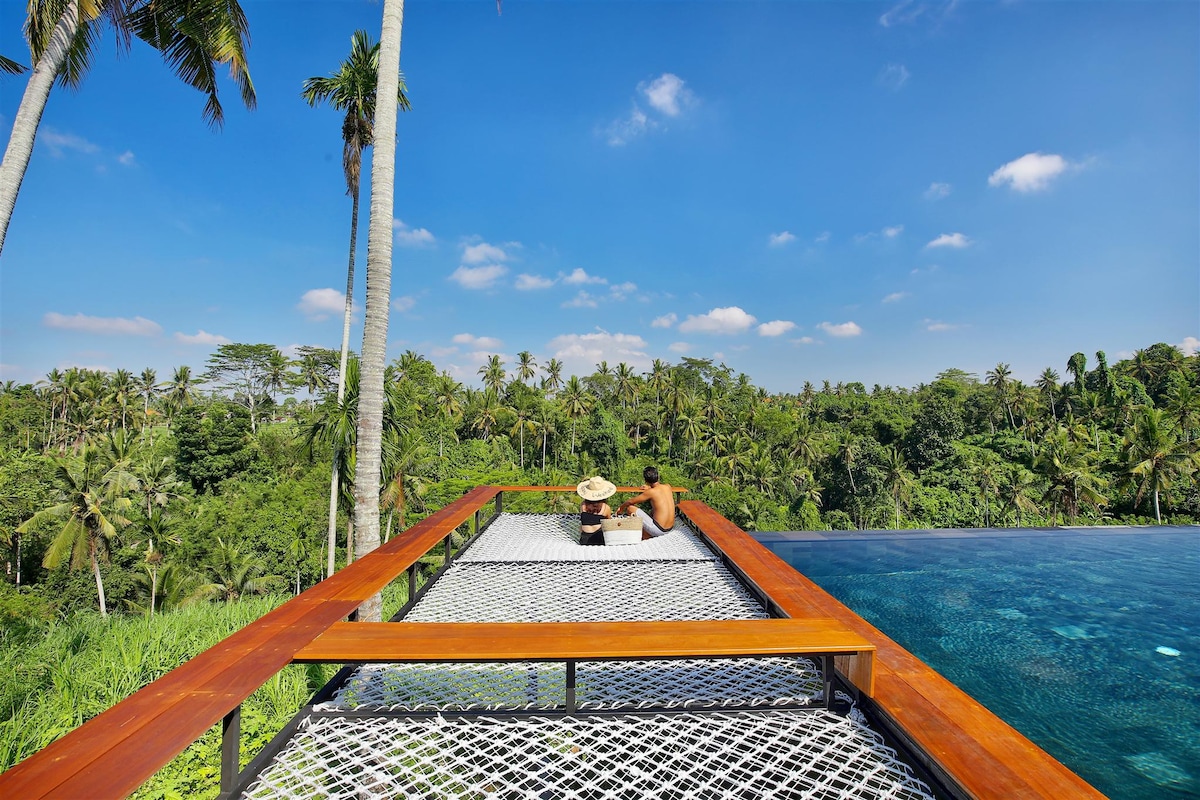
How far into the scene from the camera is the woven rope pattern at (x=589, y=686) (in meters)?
1.86

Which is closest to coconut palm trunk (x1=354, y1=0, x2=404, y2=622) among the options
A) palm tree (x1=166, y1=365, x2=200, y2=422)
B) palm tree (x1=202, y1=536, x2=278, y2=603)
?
palm tree (x1=202, y1=536, x2=278, y2=603)

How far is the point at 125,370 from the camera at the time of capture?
34625 millimetres

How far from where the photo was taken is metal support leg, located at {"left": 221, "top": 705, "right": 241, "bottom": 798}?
1305 mm

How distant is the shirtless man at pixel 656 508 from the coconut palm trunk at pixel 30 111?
4811 mm

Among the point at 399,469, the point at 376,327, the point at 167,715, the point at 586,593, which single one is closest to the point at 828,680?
the point at 586,593

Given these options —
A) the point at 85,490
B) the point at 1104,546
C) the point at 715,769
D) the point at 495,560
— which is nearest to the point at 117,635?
the point at 495,560

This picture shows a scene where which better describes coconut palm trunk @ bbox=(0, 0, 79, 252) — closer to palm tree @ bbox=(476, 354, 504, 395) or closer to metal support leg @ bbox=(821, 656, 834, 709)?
metal support leg @ bbox=(821, 656, 834, 709)

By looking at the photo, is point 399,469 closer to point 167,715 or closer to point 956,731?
point 167,715

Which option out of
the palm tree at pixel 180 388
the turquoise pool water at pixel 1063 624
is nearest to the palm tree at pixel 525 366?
the palm tree at pixel 180 388

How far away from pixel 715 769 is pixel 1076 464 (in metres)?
29.6

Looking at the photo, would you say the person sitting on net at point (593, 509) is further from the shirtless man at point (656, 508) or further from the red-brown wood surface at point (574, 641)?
the red-brown wood surface at point (574, 641)

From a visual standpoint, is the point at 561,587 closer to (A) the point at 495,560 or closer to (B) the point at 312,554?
(A) the point at 495,560

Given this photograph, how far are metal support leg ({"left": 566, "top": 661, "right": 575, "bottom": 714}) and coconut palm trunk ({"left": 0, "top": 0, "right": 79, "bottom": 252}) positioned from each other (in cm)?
492

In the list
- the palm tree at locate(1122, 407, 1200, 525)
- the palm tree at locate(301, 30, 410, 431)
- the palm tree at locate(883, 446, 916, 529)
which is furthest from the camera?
the palm tree at locate(883, 446, 916, 529)
